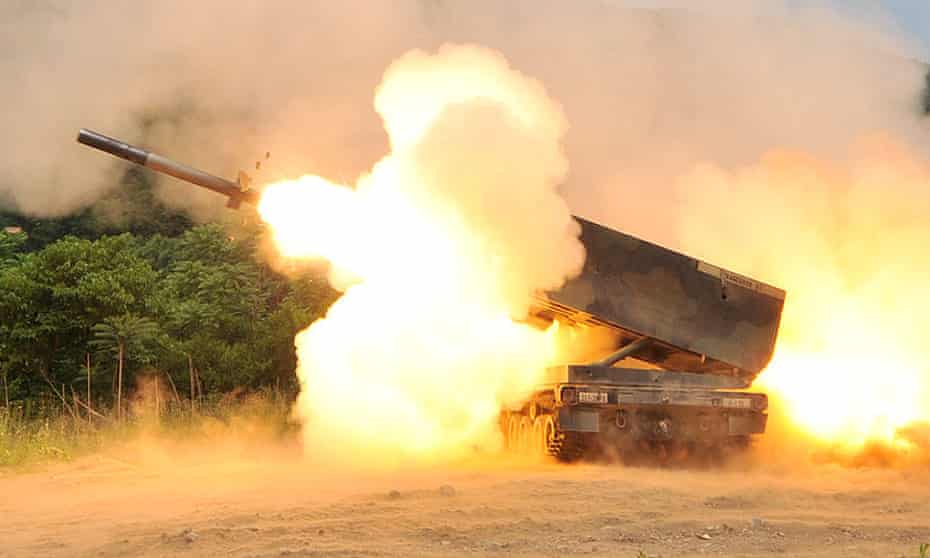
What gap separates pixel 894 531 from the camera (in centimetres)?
746

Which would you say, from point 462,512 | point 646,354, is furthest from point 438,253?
point 462,512

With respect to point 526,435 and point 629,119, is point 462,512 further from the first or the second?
point 629,119

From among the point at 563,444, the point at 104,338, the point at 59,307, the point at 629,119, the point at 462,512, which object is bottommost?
the point at 462,512

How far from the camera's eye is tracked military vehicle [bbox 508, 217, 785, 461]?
454 inches

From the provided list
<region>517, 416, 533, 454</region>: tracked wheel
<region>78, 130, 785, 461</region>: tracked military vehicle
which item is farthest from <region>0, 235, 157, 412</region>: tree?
<region>517, 416, 533, 454</region>: tracked wheel

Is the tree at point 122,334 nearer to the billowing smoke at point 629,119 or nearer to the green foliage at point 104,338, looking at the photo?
the green foliage at point 104,338

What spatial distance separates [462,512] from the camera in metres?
7.82

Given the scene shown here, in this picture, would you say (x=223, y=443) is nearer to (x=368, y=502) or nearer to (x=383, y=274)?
(x=383, y=274)

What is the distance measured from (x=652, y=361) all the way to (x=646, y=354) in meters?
0.22

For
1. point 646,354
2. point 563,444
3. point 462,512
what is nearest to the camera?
point 462,512

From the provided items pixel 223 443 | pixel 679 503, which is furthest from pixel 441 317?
pixel 679 503

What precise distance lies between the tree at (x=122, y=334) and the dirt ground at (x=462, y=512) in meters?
7.33

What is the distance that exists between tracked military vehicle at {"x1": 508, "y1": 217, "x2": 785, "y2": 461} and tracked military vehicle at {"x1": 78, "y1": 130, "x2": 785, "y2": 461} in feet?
0.04

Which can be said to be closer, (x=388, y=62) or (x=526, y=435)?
(x=526, y=435)
